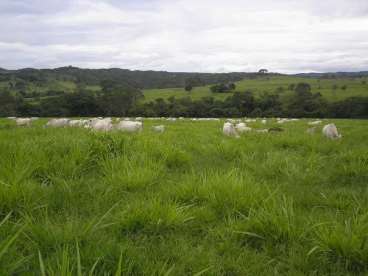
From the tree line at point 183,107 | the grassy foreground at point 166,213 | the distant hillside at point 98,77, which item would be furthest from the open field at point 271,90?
the grassy foreground at point 166,213

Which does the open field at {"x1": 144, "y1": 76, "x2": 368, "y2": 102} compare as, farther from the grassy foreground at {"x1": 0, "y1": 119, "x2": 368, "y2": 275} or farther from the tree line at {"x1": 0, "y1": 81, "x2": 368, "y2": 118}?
the grassy foreground at {"x1": 0, "y1": 119, "x2": 368, "y2": 275}

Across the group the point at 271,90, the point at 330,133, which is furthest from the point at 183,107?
the point at 330,133

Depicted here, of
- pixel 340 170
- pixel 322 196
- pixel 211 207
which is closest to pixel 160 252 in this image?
pixel 211 207

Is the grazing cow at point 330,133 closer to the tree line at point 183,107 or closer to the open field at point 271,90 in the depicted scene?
the tree line at point 183,107

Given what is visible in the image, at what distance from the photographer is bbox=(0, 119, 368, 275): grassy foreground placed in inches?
105

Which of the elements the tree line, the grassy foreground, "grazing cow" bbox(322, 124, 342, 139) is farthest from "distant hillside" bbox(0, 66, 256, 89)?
the grassy foreground

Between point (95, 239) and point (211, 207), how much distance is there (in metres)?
1.50

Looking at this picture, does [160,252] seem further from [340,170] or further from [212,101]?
[212,101]

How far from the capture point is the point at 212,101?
266 ft

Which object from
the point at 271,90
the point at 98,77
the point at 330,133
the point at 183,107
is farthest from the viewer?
the point at 98,77

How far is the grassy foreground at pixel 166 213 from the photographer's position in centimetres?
267

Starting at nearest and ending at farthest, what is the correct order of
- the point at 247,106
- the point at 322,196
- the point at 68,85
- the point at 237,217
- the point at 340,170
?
the point at 237,217, the point at 322,196, the point at 340,170, the point at 247,106, the point at 68,85

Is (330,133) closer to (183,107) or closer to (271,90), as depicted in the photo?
(183,107)

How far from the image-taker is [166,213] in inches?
136
